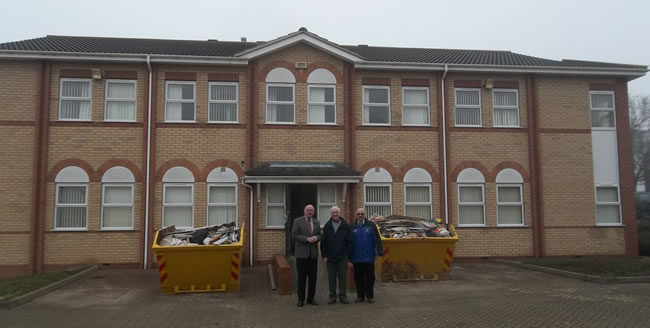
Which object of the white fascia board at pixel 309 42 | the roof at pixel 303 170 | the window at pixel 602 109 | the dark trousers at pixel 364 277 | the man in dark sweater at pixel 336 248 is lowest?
the dark trousers at pixel 364 277

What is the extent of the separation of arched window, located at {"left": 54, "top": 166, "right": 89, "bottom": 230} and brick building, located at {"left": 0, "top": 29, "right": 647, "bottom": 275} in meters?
0.04

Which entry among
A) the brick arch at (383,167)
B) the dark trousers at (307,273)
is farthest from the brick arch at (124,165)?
the dark trousers at (307,273)

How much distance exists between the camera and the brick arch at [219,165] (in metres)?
13.1

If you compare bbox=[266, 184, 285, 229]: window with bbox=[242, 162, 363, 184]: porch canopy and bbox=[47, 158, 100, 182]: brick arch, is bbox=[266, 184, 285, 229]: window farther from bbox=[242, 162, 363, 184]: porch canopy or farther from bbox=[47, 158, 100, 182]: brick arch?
bbox=[47, 158, 100, 182]: brick arch

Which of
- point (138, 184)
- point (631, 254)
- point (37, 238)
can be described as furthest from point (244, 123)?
point (631, 254)

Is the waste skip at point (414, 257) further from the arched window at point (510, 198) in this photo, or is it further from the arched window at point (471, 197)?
the arched window at point (510, 198)

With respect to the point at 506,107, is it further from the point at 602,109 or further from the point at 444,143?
the point at 602,109

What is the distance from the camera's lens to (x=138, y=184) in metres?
12.9

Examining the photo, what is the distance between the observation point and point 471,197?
46.0 ft

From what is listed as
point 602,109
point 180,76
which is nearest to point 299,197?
point 180,76

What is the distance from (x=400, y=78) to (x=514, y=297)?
7.56m

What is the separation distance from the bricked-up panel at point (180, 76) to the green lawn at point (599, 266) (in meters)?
10.8

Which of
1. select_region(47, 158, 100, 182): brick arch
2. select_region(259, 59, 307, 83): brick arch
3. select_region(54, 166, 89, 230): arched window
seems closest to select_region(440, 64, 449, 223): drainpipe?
select_region(259, 59, 307, 83): brick arch

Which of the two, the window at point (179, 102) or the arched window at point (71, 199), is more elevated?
the window at point (179, 102)
